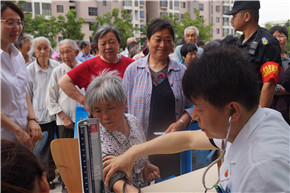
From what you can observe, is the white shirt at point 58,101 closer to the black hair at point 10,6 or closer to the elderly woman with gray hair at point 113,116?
the black hair at point 10,6

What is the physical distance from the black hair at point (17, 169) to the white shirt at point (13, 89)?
4.51ft

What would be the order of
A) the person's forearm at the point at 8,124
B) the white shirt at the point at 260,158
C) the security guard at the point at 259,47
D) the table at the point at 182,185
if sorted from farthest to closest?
the security guard at the point at 259,47 < the person's forearm at the point at 8,124 < the table at the point at 182,185 < the white shirt at the point at 260,158

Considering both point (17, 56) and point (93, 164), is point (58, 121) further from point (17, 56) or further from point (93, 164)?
point (93, 164)

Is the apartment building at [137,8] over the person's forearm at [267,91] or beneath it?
over

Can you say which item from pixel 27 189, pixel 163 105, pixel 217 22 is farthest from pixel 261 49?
pixel 217 22

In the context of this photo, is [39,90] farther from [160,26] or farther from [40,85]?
[160,26]

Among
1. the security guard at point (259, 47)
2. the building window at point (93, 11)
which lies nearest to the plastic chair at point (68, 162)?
the security guard at point (259, 47)

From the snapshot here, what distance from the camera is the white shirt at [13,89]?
2102mm

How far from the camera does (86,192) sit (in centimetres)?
108

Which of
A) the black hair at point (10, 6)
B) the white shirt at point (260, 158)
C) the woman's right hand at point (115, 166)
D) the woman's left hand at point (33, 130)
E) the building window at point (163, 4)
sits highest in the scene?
the building window at point (163, 4)

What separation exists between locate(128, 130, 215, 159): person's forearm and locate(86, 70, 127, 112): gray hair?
41 cm

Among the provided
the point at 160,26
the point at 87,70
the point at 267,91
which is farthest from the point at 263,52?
the point at 87,70

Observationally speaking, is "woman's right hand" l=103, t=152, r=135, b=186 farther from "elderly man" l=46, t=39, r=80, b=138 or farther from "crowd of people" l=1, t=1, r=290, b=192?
"elderly man" l=46, t=39, r=80, b=138

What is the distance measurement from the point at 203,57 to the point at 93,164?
0.60 meters
